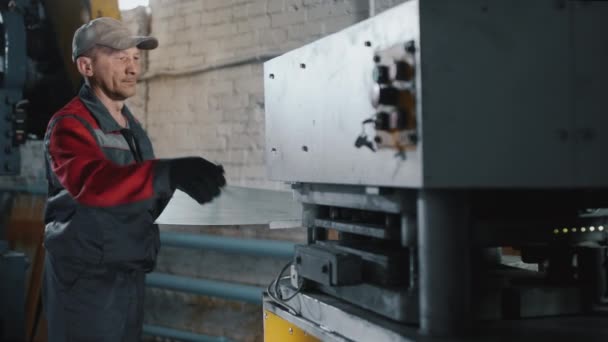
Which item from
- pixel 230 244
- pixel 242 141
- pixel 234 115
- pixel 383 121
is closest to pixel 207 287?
pixel 230 244

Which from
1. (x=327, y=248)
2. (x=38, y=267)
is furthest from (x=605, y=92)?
(x=38, y=267)

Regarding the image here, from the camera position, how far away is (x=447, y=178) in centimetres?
88

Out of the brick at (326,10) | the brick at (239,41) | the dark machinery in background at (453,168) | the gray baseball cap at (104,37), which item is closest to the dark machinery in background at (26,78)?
the brick at (239,41)

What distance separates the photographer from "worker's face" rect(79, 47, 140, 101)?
1.96 meters

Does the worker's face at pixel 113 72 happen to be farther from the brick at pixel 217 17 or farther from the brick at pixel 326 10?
the brick at pixel 217 17

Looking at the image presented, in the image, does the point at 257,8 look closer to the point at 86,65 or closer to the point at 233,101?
the point at 233,101

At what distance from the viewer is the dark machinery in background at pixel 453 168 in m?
0.88

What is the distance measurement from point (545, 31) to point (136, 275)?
4.88 feet

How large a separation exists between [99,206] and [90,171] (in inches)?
4.4

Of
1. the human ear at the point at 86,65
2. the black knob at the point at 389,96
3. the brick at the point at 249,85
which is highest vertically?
the brick at the point at 249,85

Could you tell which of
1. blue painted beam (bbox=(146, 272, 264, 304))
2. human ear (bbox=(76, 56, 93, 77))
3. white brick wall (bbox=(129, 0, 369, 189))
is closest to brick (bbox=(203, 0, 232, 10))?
white brick wall (bbox=(129, 0, 369, 189))

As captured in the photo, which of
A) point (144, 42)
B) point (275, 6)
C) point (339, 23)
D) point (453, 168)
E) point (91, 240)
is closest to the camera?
point (453, 168)

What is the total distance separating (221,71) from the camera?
3172mm

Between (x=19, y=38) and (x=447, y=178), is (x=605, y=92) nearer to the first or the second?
(x=447, y=178)
